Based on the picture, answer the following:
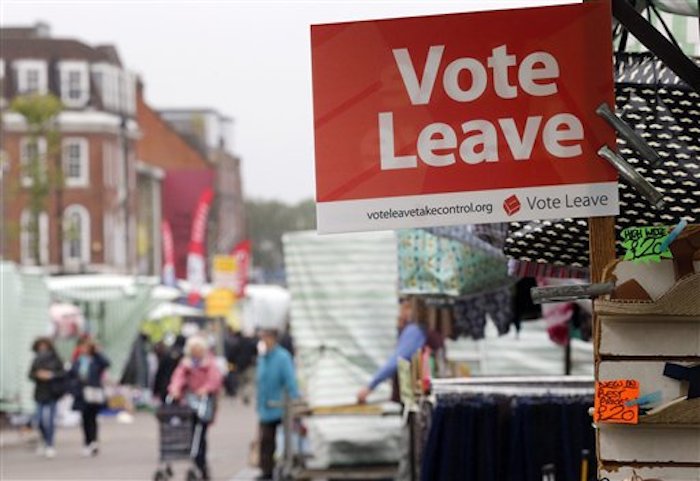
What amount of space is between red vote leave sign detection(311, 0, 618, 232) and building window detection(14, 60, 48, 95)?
87674 mm

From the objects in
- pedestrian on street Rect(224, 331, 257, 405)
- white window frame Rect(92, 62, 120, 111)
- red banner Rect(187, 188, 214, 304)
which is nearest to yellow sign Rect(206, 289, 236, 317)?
pedestrian on street Rect(224, 331, 257, 405)

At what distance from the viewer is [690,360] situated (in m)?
5.17

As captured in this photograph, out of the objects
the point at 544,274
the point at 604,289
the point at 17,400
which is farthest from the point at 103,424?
the point at 604,289

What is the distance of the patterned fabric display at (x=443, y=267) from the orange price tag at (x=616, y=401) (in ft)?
18.1

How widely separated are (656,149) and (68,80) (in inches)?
3488

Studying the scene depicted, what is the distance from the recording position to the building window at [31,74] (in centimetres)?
9231

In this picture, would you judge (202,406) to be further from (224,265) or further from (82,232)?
(82,232)

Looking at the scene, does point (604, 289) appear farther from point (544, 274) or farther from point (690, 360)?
point (544, 274)

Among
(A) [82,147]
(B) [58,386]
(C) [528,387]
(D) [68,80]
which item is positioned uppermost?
(D) [68,80]

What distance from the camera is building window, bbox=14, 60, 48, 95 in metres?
92.3

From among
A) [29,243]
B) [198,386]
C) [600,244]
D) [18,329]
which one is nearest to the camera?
[600,244]

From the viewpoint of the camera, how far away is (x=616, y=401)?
203 inches

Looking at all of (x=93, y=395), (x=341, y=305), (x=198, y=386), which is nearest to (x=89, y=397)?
(x=93, y=395)

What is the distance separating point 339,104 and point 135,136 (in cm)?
8665
